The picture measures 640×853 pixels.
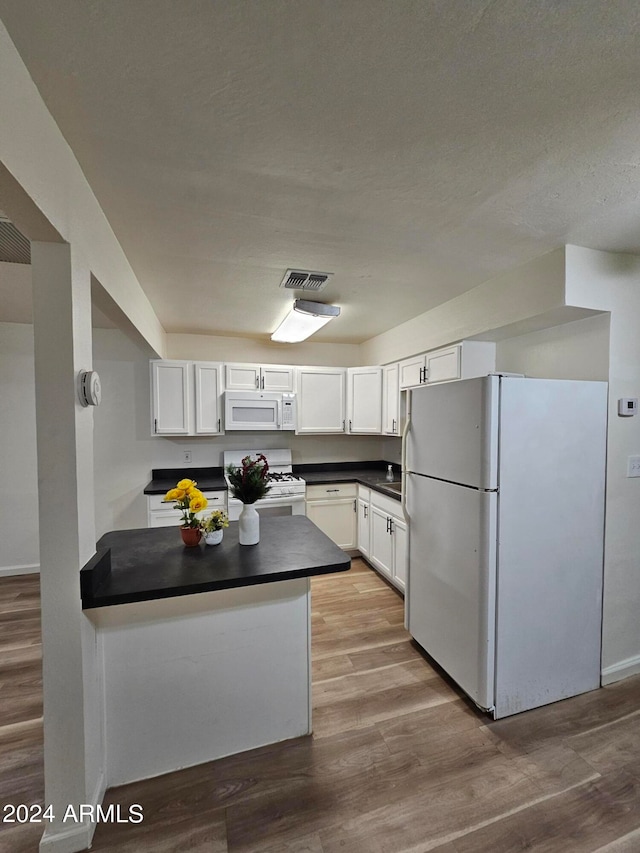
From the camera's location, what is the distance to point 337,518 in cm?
395

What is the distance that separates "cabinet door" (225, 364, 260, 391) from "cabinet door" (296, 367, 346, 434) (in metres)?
0.49

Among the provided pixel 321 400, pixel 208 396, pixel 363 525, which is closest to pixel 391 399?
pixel 321 400

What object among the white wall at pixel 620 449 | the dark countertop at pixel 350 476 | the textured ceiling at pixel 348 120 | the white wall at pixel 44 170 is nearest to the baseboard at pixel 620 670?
the white wall at pixel 620 449

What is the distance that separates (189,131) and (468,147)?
935mm

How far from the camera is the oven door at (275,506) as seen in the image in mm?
3559

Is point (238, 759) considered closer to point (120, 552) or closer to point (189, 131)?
point (120, 552)

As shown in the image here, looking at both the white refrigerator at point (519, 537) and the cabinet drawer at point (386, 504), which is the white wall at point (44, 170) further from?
the cabinet drawer at point (386, 504)

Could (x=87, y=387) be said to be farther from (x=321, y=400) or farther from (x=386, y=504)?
(x=321, y=400)

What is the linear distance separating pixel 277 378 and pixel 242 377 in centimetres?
38

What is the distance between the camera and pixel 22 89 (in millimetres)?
962

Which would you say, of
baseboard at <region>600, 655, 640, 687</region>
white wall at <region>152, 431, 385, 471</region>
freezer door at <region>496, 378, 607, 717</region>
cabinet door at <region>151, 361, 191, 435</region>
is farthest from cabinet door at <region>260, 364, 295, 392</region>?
baseboard at <region>600, 655, 640, 687</region>

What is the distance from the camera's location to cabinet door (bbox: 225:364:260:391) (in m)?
3.78

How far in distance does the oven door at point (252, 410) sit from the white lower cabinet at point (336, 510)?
32.6 inches

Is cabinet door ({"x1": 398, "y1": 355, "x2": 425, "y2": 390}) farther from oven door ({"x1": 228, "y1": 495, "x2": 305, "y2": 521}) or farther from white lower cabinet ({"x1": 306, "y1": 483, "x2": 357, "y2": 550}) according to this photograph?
oven door ({"x1": 228, "y1": 495, "x2": 305, "y2": 521})
